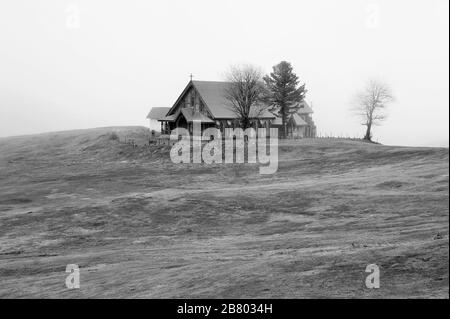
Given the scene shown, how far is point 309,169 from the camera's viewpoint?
55.2 m

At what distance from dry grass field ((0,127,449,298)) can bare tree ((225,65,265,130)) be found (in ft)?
38.6

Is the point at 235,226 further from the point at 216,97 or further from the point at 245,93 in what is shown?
the point at 216,97

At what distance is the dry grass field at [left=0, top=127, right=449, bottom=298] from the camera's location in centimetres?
1884

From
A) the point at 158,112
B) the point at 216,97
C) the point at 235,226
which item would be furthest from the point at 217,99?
the point at 235,226

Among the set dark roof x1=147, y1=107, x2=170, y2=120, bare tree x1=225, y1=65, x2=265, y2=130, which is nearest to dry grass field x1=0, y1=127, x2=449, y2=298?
bare tree x1=225, y1=65, x2=265, y2=130

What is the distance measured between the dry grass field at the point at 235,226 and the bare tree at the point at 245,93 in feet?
38.6

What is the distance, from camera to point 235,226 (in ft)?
115

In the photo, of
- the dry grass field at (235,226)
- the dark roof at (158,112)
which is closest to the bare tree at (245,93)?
the dry grass field at (235,226)

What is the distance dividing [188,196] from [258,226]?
11472 mm

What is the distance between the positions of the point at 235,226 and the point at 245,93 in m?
44.8

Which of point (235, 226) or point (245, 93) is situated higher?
point (245, 93)

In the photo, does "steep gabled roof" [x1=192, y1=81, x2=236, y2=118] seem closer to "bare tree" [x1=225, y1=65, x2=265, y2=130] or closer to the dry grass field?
"bare tree" [x1=225, y1=65, x2=265, y2=130]
